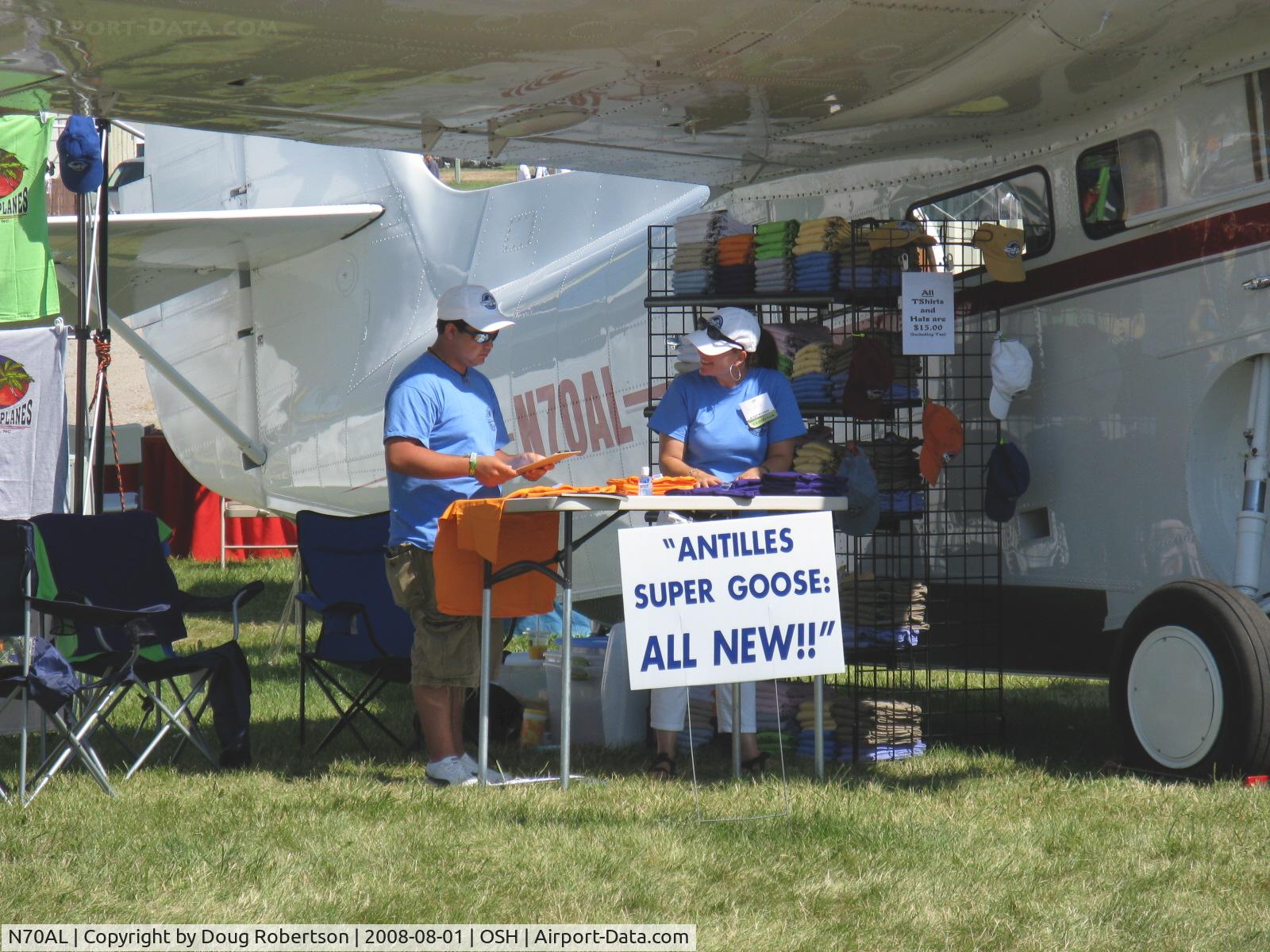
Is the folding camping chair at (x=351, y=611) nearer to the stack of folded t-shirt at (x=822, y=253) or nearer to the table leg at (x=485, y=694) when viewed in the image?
the table leg at (x=485, y=694)

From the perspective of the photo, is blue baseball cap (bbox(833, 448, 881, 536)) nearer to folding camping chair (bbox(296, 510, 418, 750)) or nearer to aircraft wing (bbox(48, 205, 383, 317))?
folding camping chair (bbox(296, 510, 418, 750))

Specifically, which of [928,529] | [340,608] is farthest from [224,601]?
[928,529]

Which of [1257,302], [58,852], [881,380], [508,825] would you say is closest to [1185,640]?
[1257,302]

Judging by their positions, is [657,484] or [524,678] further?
[524,678]

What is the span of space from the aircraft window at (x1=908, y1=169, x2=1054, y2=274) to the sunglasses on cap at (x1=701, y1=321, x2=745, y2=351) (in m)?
1.00

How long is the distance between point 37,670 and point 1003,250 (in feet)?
12.2

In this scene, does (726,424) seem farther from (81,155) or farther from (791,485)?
(81,155)

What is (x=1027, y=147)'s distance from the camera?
5.62 m

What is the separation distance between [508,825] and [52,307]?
485 cm

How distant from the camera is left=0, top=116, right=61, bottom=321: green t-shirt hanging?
762 cm

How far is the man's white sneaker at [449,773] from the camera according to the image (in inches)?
197

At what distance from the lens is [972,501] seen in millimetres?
5855

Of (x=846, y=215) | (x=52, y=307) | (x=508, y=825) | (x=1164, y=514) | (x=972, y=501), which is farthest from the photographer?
(x=52, y=307)

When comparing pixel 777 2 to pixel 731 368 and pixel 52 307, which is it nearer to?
pixel 731 368
